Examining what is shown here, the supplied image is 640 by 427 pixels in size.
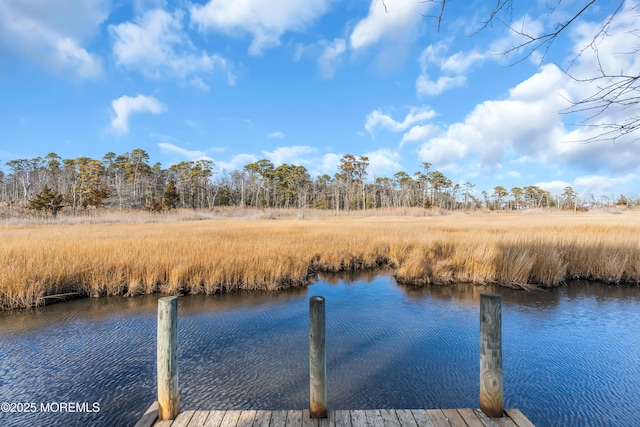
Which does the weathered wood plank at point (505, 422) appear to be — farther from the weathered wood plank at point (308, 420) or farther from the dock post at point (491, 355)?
the weathered wood plank at point (308, 420)

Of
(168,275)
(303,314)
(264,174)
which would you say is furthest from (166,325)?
(264,174)

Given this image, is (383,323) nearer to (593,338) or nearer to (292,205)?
(593,338)

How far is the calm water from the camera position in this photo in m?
4.17

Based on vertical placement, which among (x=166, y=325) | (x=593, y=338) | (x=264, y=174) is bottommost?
(x=593, y=338)

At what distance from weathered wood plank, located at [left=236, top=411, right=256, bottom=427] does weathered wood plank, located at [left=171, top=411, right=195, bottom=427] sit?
1.53ft

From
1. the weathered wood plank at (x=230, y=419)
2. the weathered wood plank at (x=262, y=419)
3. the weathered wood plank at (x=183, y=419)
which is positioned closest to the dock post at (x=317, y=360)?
the weathered wood plank at (x=262, y=419)

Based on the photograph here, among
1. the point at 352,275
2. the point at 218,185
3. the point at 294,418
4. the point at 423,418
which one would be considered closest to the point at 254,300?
the point at 352,275

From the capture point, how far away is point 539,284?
33.9 feet

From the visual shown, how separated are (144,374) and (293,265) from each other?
21.2ft

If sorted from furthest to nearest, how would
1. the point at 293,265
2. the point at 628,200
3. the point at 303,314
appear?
the point at 628,200, the point at 293,265, the point at 303,314

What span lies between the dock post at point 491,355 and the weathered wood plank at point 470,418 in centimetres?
13

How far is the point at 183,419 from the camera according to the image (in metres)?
2.89

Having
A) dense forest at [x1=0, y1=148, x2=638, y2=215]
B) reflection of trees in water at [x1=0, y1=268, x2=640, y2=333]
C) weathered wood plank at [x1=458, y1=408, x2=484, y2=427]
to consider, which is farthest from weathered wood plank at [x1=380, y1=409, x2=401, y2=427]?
dense forest at [x1=0, y1=148, x2=638, y2=215]

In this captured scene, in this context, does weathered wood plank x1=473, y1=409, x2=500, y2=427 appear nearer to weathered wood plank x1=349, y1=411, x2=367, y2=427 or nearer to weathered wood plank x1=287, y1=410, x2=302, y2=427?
weathered wood plank x1=349, y1=411, x2=367, y2=427
